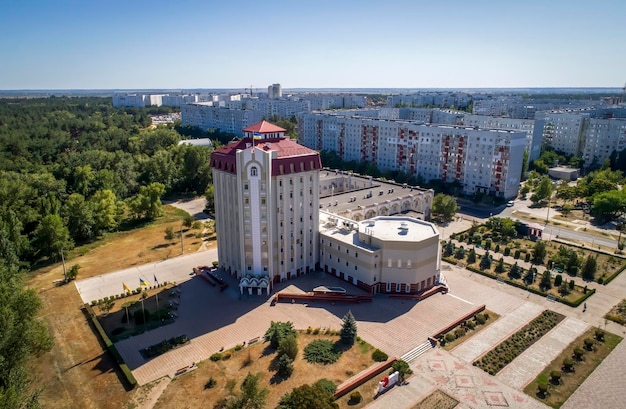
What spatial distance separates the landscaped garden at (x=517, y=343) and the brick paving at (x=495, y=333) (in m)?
0.57

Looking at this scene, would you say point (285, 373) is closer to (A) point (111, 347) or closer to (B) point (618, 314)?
(A) point (111, 347)

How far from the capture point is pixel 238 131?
518 ft

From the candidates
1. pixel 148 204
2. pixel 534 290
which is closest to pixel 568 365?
pixel 534 290

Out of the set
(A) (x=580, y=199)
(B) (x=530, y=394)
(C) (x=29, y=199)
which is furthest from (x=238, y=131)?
(B) (x=530, y=394)

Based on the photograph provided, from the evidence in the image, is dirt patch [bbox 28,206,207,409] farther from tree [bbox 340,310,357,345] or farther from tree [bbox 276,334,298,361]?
tree [bbox 340,310,357,345]

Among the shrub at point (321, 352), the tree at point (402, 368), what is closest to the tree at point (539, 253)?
the tree at point (402, 368)

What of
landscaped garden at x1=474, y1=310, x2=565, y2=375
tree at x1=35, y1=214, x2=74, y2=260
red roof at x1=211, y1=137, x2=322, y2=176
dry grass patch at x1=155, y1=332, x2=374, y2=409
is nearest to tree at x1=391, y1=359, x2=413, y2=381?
dry grass patch at x1=155, y1=332, x2=374, y2=409

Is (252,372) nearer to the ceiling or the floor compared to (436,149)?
nearer to the floor

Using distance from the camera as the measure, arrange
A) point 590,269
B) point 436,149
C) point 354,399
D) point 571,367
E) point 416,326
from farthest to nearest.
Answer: point 436,149
point 590,269
point 416,326
point 571,367
point 354,399

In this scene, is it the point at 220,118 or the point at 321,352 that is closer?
the point at 321,352

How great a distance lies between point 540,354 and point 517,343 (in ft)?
6.79

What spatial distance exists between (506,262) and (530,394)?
27556 mm

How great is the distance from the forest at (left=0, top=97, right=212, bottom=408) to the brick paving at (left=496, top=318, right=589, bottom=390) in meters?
35.8

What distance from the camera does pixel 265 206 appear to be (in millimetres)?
47156
